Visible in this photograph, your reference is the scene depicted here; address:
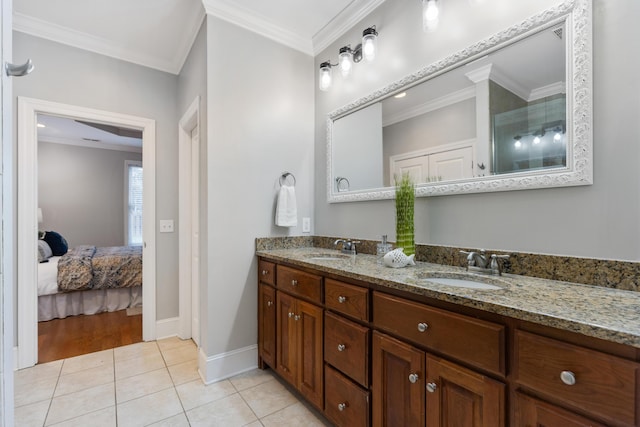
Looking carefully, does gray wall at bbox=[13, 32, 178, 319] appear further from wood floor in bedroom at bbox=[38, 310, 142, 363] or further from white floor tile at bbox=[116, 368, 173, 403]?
white floor tile at bbox=[116, 368, 173, 403]

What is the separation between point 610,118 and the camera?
1.09m

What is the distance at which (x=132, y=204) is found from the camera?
5996 mm

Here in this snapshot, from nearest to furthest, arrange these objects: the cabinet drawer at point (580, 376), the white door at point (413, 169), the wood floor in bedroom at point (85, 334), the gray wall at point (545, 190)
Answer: the cabinet drawer at point (580, 376) → the gray wall at point (545, 190) → the white door at point (413, 169) → the wood floor in bedroom at point (85, 334)

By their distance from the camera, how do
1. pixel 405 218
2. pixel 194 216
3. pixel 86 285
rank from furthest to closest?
pixel 86 285
pixel 194 216
pixel 405 218

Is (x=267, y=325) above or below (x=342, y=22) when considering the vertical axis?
below

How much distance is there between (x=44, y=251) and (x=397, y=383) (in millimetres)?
4333

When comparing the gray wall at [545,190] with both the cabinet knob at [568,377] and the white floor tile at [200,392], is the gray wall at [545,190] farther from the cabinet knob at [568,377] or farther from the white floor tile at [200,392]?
the white floor tile at [200,392]

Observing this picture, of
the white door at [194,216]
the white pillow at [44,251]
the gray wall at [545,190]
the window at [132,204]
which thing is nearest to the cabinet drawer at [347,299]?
the gray wall at [545,190]

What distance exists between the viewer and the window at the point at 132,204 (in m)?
5.95

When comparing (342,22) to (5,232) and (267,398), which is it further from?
(267,398)

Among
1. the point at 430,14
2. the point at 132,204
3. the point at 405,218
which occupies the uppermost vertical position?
the point at 430,14

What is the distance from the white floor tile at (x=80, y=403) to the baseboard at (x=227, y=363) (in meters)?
0.54

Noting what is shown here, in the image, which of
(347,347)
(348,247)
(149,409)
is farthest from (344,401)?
(149,409)

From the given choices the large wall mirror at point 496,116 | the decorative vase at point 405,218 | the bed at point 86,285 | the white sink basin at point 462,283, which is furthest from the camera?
the bed at point 86,285
